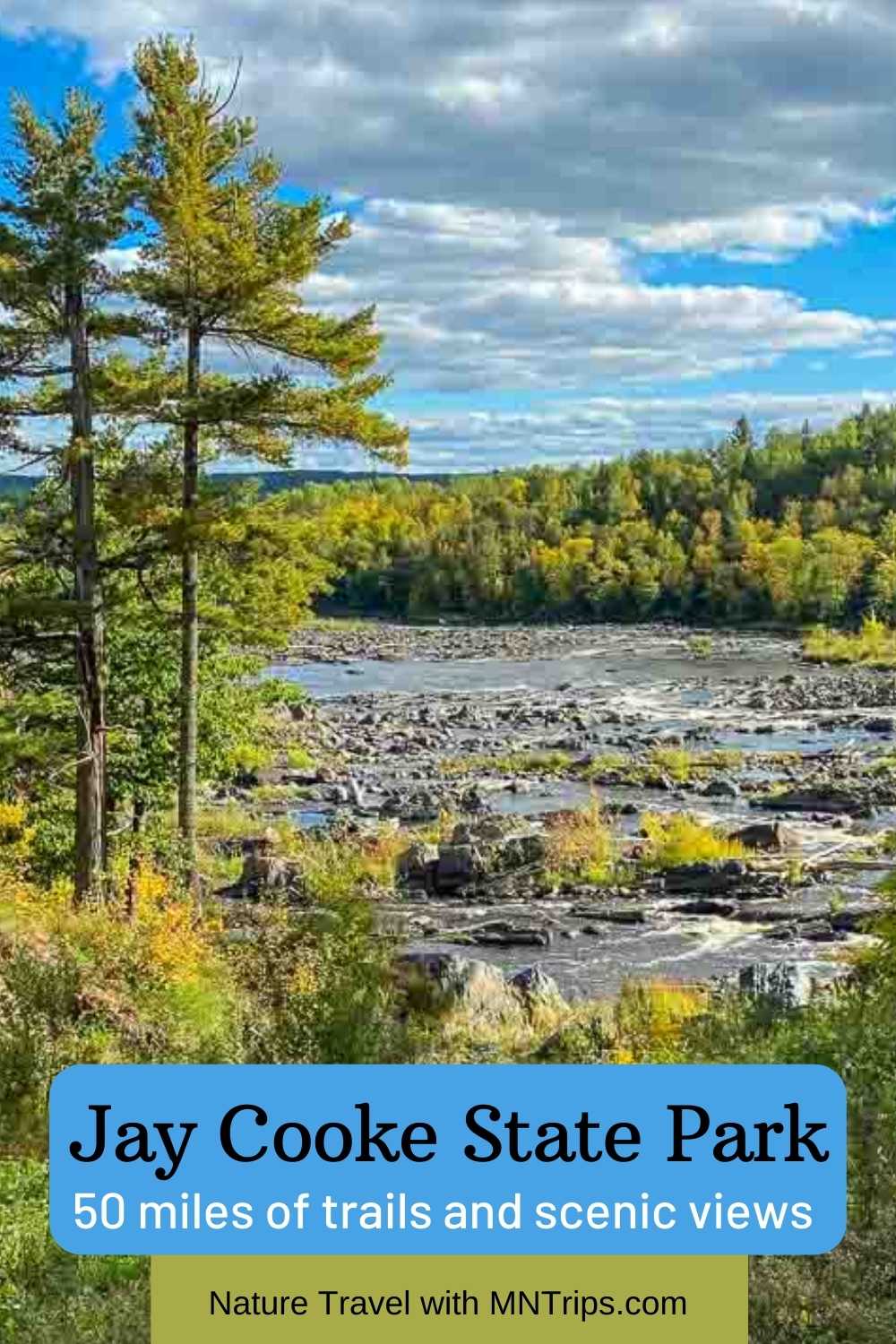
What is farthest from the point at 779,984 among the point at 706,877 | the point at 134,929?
the point at 706,877

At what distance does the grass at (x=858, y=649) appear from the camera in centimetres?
8375

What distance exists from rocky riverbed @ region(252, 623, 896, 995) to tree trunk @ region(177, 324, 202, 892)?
403cm

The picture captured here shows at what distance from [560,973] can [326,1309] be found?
18672 millimetres

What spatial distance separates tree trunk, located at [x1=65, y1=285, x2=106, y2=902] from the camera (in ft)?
63.9

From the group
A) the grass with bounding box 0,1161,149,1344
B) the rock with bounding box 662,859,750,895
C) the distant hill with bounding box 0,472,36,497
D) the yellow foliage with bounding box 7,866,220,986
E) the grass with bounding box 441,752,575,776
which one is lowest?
the rock with bounding box 662,859,750,895

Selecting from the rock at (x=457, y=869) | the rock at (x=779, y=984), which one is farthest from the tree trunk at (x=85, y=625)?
the rock at (x=457, y=869)

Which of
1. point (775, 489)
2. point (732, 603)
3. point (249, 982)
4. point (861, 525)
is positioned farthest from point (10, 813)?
point (775, 489)

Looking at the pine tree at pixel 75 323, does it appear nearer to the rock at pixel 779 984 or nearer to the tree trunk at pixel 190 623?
the tree trunk at pixel 190 623

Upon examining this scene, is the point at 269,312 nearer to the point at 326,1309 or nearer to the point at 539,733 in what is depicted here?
the point at 326,1309

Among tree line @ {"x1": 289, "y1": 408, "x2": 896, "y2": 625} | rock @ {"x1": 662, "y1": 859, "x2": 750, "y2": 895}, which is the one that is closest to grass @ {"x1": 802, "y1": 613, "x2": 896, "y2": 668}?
tree line @ {"x1": 289, "y1": 408, "x2": 896, "y2": 625}

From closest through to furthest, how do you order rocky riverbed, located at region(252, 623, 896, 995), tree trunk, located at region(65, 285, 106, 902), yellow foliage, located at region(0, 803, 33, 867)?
tree trunk, located at region(65, 285, 106, 902), yellow foliage, located at region(0, 803, 33, 867), rocky riverbed, located at region(252, 623, 896, 995)

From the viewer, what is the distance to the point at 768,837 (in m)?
35.1

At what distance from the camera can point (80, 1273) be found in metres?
8.93

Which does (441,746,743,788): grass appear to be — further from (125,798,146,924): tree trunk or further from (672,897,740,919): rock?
(125,798,146,924): tree trunk
